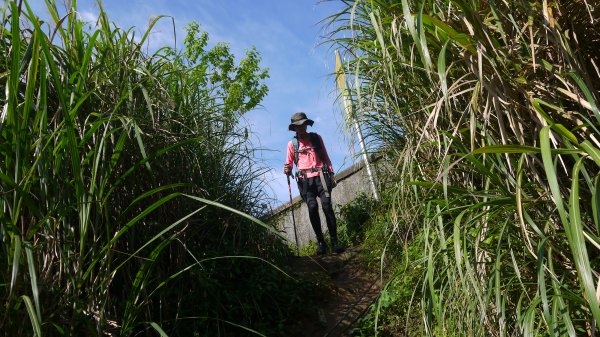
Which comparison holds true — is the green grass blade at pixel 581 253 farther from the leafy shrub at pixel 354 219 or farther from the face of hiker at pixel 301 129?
the leafy shrub at pixel 354 219

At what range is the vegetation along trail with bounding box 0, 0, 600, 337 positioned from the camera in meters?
2.15

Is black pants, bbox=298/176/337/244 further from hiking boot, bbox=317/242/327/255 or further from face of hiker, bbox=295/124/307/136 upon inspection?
face of hiker, bbox=295/124/307/136

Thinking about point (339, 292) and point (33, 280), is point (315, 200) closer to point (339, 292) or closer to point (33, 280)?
point (339, 292)

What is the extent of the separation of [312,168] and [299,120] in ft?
1.51

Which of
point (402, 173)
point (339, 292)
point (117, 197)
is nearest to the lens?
point (402, 173)

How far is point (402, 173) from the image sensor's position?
9.06ft

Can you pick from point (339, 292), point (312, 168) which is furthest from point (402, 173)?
point (312, 168)

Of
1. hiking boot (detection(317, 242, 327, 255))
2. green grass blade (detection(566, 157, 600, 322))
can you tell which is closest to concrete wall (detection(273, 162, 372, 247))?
hiking boot (detection(317, 242, 327, 255))

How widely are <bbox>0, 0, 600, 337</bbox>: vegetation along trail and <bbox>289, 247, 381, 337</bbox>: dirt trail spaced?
0.55 meters

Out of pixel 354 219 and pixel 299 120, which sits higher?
pixel 299 120

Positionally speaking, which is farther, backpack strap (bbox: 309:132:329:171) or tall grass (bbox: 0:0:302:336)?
backpack strap (bbox: 309:132:329:171)

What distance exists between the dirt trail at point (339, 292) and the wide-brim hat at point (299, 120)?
4.05ft

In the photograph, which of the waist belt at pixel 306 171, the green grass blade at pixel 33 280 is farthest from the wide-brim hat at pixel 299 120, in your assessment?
the green grass blade at pixel 33 280

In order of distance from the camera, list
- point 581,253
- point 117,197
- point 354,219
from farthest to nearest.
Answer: point 354,219, point 117,197, point 581,253
